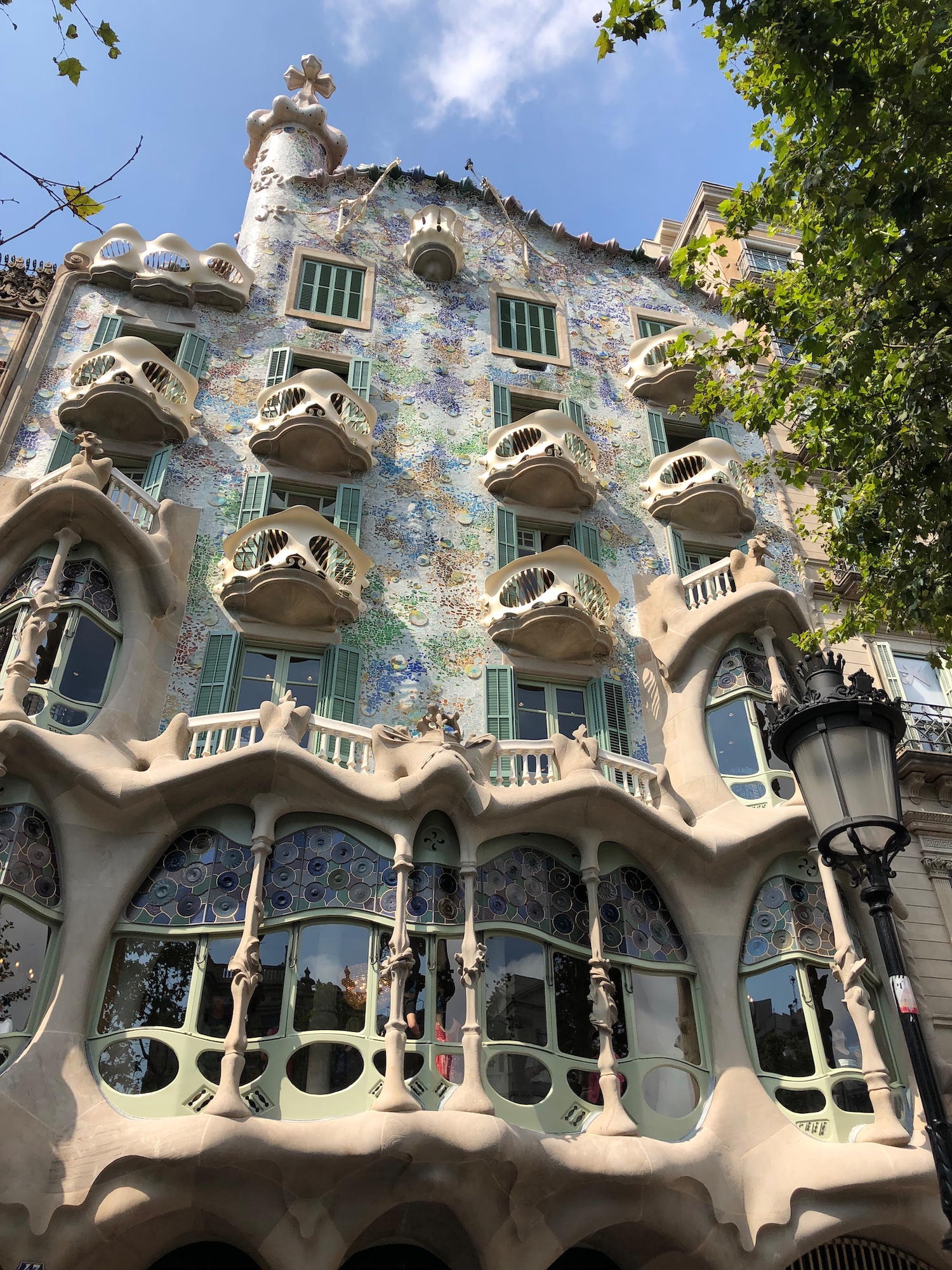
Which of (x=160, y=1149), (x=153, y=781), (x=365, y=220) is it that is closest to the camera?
(x=160, y=1149)

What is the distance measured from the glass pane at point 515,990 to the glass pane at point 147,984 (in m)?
3.49

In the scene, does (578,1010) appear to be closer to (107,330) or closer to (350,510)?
(350,510)

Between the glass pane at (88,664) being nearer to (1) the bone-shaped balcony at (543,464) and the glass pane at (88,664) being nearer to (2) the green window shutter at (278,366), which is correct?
(2) the green window shutter at (278,366)

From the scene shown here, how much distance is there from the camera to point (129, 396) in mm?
17391

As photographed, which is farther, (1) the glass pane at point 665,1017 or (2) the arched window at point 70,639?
(2) the arched window at point 70,639

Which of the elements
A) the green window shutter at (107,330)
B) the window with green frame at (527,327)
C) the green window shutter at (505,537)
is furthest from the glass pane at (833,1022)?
the green window shutter at (107,330)

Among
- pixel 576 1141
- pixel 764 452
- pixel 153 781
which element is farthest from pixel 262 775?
pixel 764 452

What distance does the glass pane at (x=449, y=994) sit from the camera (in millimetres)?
12023

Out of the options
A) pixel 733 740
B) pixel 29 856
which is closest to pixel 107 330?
pixel 29 856

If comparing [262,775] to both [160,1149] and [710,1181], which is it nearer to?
[160,1149]

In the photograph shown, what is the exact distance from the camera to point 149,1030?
11.6 m

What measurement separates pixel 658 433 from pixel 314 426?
24.0 feet

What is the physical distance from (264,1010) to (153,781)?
2946 millimetres

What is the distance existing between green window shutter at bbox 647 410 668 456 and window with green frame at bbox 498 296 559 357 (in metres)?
2.43
